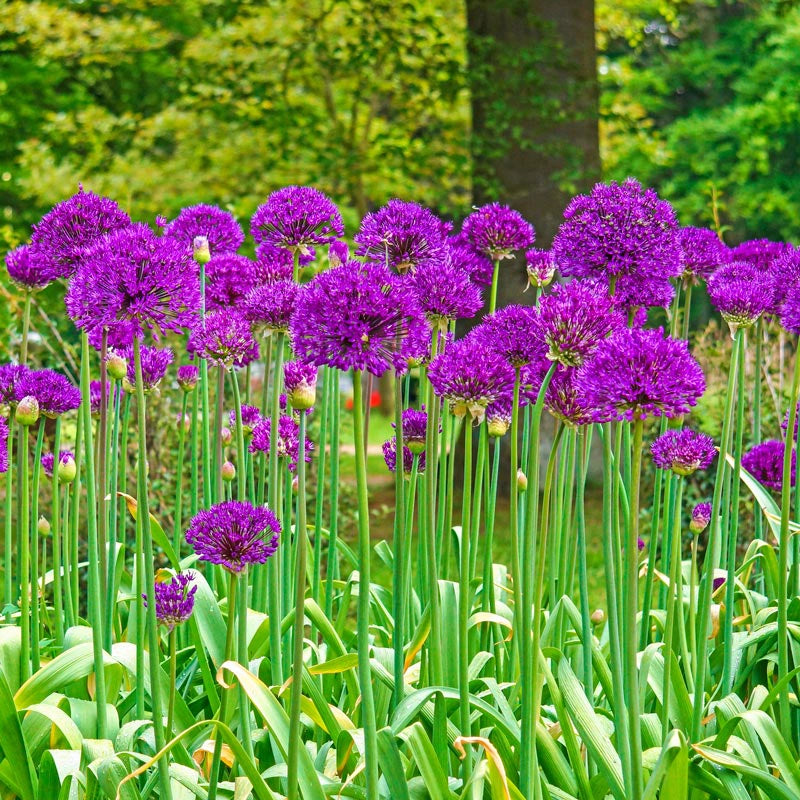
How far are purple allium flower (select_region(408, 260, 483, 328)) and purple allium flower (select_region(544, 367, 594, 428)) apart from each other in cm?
31

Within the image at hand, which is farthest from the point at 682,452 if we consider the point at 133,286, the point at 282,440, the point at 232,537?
the point at 133,286

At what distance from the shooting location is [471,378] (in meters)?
2.21

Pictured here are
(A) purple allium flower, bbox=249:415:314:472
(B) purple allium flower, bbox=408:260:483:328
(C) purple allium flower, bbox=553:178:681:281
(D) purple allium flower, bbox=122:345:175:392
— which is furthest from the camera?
(D) purple allium flower, bbox=122:345:175:392

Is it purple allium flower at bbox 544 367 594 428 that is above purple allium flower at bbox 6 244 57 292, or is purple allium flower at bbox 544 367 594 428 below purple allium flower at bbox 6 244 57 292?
below

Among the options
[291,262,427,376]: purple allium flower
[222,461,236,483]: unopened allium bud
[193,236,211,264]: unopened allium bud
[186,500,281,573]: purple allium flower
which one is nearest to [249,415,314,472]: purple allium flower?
[222,461,236,483]: unopened allium bud

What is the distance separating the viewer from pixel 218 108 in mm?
11281

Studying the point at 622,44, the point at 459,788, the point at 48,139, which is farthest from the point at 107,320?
the point at 622,44

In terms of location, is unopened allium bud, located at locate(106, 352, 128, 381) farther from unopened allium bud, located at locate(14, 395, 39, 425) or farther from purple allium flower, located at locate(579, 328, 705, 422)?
purple allium flower, located at locate(579, 328, 705, 422)

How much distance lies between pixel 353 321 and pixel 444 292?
585mm

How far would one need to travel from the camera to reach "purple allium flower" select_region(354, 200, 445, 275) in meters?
2.60

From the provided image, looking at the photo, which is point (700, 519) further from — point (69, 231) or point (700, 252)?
point (69, 231)

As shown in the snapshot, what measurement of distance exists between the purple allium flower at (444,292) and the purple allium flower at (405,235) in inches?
4.3

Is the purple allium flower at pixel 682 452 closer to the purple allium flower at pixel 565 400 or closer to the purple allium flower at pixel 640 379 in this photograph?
the purple allium flower at pixel 565 400

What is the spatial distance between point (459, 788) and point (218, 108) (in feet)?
32.9
